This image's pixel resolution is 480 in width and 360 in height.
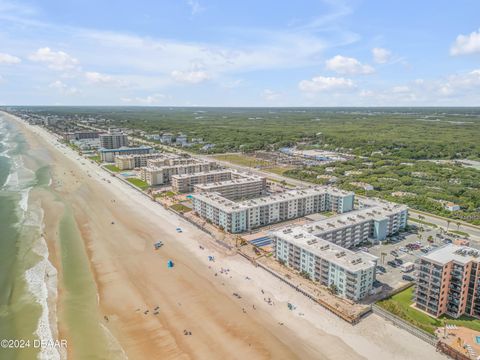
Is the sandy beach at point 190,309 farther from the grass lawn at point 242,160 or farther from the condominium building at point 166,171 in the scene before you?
the grass lawn at point 242,160

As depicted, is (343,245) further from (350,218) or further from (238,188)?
(238,188)

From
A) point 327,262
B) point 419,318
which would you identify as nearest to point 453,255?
point 419,318

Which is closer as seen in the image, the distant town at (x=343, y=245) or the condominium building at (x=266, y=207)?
the distant town at (x=343, y=245)

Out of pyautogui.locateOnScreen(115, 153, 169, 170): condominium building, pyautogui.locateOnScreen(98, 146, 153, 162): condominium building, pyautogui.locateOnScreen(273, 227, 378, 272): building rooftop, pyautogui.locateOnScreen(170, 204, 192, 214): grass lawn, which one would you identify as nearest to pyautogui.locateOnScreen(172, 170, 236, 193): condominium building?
pyautogui.locateOnScreen(170, 204, 192, 214): grass lawn

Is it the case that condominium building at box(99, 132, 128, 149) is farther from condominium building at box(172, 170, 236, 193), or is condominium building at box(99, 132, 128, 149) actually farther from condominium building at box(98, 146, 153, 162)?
condominium building at box(172, 170, 236, 193)

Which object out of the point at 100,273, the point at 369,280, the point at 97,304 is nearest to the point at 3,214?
the point at 100,273

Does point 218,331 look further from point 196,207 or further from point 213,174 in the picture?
point 213,174

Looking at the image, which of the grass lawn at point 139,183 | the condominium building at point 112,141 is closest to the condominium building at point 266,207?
the grass lawn at point 139,183
